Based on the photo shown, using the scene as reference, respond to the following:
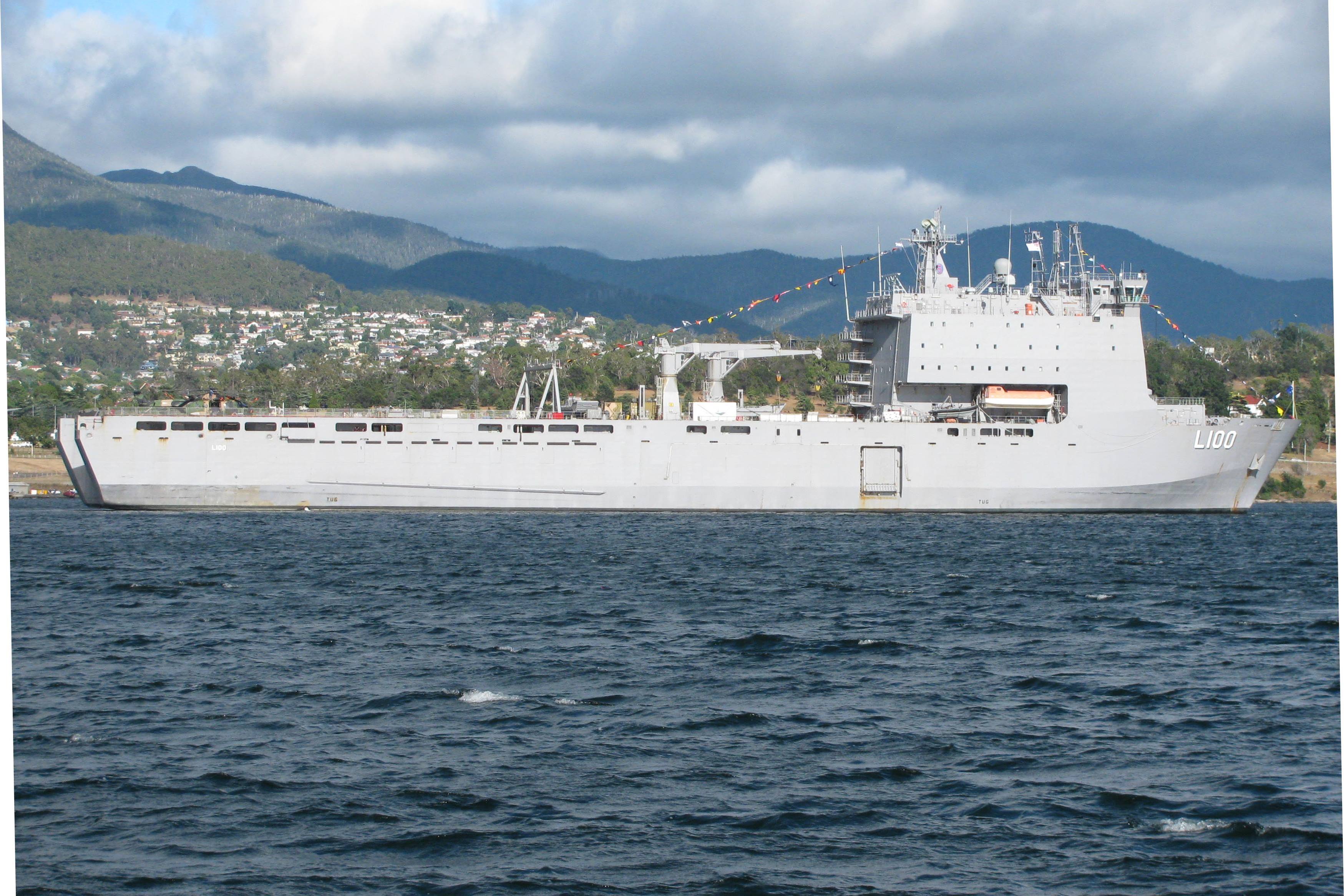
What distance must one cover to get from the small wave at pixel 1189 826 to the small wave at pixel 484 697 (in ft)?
23.2

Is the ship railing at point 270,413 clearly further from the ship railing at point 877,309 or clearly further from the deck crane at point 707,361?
the ship railing at point 877,309

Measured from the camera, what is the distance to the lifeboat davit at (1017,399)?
43.2 meters

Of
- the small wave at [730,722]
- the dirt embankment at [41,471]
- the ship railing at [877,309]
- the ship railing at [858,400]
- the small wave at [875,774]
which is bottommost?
the small wave at [875,774]

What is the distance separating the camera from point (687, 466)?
4112 centimetres

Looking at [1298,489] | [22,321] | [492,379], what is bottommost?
[1298,489]

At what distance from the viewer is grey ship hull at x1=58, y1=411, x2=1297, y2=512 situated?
4069cm

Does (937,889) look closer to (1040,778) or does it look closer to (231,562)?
(1040,778)

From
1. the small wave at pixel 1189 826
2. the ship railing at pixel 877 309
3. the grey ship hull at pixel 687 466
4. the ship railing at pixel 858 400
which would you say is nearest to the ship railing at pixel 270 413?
the grey ship hull at pixel 687 466

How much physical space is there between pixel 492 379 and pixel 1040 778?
89.3 meters

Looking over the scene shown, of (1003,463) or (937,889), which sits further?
(1003,463)

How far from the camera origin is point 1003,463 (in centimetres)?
4131

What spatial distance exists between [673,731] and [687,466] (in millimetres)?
28199

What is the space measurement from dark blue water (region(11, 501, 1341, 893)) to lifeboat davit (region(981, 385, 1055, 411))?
56.2 feet

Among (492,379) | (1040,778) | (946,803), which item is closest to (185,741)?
(946,803)
